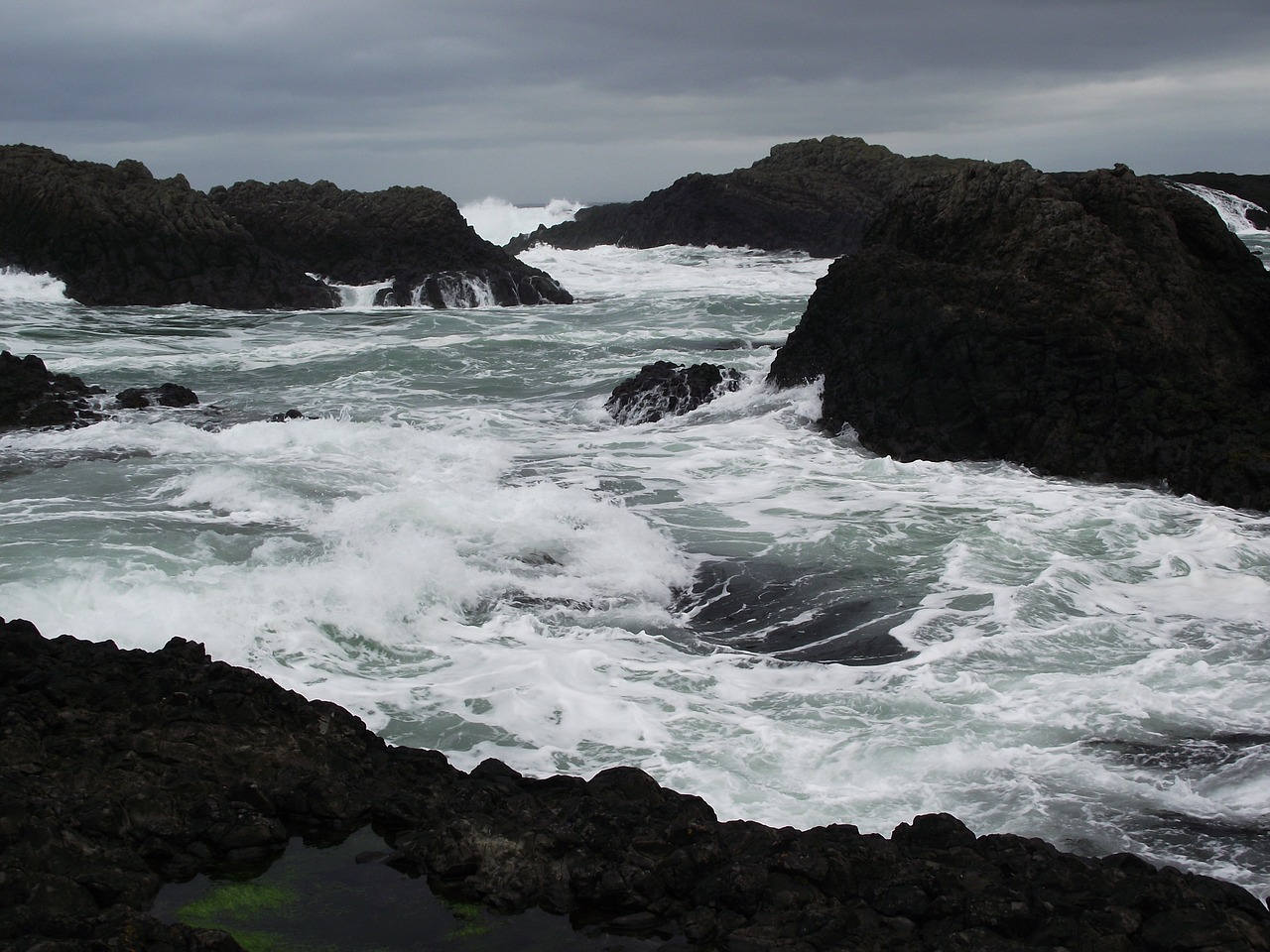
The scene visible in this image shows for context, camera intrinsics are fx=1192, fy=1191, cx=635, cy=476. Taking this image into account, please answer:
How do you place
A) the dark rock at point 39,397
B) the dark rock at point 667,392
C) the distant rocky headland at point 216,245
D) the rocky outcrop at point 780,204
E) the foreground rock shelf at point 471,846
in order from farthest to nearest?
the rocky outcrop at point 780,204 < the distant rocky headland at point 216,245 < the dark rock at point 667,392 < the dark rock at point 39,397 < the foreground rock shelf at point 471,846

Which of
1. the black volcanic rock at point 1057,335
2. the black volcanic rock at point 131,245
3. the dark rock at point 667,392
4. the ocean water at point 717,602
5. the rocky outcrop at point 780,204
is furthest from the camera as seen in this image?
the rocky outcrop at point 780,204

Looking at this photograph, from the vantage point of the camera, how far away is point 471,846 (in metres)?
4.61

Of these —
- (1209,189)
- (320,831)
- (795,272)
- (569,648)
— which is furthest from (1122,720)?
(1209,189)

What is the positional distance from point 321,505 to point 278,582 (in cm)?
248

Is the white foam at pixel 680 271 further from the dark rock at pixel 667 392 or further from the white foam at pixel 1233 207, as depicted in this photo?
the dark rock at pixel 667 392

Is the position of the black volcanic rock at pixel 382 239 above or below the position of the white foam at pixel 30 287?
above

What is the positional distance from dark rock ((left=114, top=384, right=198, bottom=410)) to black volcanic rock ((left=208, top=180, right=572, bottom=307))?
1586 cm

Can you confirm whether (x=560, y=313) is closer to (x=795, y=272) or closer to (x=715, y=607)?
(x=795, y=272)

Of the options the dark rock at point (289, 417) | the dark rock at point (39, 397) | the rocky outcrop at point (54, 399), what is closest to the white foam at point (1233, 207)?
the dark rock at point (289, 417)

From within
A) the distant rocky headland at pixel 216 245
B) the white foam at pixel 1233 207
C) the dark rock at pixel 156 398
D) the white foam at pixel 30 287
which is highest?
the white foam at pixel 1233 207

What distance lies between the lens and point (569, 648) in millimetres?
7926

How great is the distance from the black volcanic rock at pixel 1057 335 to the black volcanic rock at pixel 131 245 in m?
18.9

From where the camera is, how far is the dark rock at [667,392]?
53.5ft

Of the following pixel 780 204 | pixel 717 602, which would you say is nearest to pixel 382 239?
pixel 780 204
